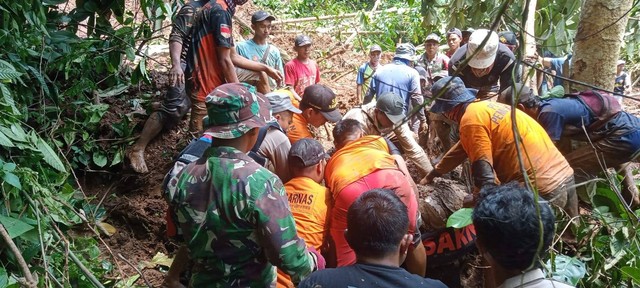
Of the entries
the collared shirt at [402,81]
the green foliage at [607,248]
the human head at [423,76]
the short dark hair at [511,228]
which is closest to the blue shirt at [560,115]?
the green foliage at [607,248]

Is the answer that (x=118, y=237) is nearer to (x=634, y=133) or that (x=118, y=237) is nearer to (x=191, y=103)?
(x=191, y=103)

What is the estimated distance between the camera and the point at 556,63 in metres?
8.27

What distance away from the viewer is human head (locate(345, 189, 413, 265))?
2299 millimetres

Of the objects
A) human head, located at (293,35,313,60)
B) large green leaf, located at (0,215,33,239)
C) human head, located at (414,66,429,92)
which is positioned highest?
large green leaf, located at (0,215,33,239)

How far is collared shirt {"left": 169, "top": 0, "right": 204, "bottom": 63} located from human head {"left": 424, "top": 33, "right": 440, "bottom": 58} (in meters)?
4.07

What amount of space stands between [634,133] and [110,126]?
13.7 feet

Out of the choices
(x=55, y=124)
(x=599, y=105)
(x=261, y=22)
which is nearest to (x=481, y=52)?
(x=599, y=105)

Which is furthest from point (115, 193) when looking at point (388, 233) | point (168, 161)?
point (388, 233)

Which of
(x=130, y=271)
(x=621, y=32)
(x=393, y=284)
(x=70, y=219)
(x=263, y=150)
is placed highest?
(x=621, y=32)

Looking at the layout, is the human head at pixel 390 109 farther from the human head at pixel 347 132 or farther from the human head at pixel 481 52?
the human head at pixel 481 52

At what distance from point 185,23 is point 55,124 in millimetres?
1282

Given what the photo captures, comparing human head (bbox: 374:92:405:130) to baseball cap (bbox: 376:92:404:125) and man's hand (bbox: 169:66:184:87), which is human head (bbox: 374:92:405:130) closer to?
baseball cap (bbox: 376:92:404:125)

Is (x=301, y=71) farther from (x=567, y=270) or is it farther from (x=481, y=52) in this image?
(x=567, y=270)

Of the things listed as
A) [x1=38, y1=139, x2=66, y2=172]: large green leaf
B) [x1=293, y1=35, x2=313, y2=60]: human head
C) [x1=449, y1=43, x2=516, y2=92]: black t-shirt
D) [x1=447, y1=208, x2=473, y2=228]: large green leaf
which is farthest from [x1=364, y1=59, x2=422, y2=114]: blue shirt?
[x1=38, y1=139, x2=66, y2=172]: large green leaf
